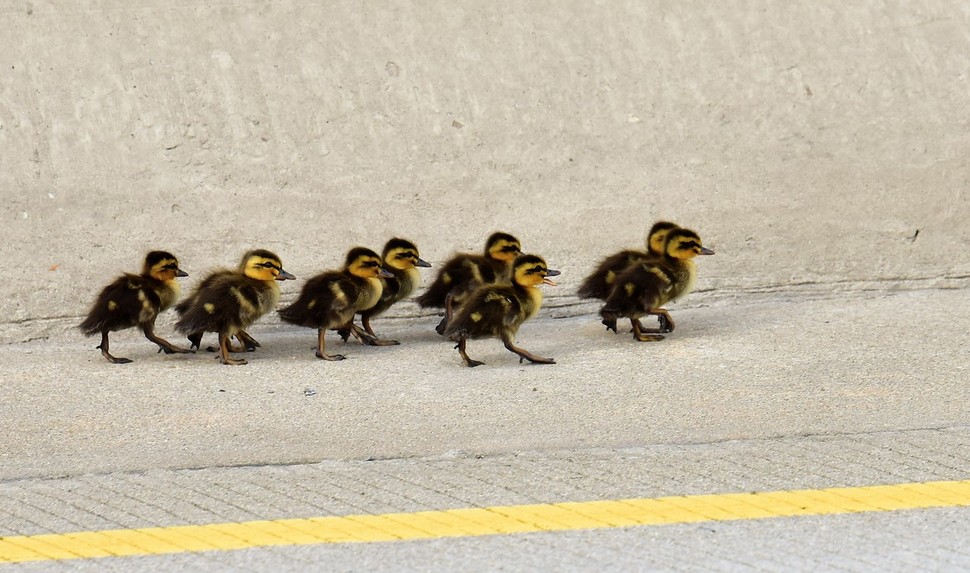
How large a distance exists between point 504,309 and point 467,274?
82 centimetres

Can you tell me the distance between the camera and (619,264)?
25.3 ft

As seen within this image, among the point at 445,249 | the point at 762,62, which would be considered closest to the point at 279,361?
the point at 445,249

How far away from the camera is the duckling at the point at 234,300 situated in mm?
6953

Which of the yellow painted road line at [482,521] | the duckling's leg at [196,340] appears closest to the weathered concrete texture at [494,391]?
the duckling's leg at [196,340]

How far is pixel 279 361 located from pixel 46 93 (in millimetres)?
3698

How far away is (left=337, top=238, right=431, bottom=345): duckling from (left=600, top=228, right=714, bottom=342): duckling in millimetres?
1029

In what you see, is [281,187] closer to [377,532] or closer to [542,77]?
[542,77]

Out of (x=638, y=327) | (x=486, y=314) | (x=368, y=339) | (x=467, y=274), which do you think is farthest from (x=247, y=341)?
(x=638, y=327)

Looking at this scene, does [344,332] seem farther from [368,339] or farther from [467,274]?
[467,274]

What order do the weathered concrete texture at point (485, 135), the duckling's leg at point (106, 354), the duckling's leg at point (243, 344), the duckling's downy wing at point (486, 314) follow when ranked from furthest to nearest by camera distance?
the weathered concrete texture at point (485, 135) < the duckling's leg at point (243, 344) < the duckling's leg at point (106, 354) < the duckling's downy wing at point (486, 314)

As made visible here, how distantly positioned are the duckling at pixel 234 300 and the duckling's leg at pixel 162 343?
19cm

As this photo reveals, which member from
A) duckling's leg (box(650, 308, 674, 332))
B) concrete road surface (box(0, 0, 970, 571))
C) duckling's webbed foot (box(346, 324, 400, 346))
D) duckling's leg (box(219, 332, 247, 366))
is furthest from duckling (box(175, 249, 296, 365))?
duckling's leg (box(650, 308, 674, 332))

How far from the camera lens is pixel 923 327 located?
7359 mm

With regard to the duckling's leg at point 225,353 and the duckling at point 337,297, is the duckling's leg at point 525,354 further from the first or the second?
the duckling's leg at point 225,353
